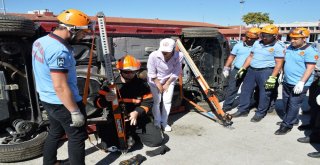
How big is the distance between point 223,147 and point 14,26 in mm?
3019

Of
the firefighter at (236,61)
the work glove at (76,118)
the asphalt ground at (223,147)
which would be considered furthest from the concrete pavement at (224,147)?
the work glove at (76,118)

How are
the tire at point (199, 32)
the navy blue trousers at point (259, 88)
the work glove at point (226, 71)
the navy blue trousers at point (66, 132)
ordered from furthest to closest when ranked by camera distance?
the work glove at point (226, 71), the tire at point (199, 32), the navy blue trousers at point (259, 88), the navy blue trousers at point (66, 132)

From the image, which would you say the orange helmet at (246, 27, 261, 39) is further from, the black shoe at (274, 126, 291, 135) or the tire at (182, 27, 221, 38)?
the black shoe at (274, 126, 291, 135)

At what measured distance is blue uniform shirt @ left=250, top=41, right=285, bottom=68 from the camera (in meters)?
4.80

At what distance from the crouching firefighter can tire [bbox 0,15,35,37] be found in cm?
115

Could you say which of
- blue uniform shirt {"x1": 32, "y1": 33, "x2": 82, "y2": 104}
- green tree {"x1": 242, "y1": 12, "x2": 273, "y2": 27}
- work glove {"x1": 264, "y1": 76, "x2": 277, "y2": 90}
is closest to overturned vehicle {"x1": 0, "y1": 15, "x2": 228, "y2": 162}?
blue uniform shirt {"x1": 32, "y1": 33, "x2": 82, "y2": 104}

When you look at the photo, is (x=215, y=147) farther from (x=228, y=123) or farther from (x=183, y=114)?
(x=183, y=114)

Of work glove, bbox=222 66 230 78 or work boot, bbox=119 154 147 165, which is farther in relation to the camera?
work glove, bbox=222 66 230 78

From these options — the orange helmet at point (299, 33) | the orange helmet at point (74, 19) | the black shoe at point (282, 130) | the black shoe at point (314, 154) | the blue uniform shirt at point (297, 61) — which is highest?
the orange helmet at point (74, 19)

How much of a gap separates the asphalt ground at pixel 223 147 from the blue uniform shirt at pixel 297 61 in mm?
879

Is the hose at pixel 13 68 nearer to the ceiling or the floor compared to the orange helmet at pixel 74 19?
nearer to the floor

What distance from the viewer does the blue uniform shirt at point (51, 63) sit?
239cm

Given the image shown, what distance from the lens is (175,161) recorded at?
347cm

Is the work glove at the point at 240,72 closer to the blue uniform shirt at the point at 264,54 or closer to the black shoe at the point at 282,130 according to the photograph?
the blue uniform shirt at the point at 264,54
